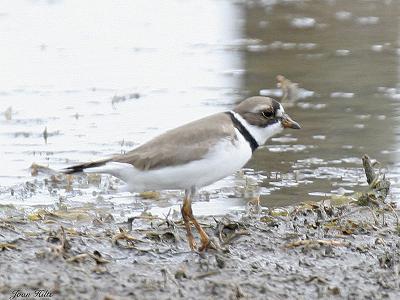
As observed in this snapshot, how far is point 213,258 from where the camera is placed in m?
6.30

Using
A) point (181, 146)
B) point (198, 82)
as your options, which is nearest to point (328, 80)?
point (198, 82)

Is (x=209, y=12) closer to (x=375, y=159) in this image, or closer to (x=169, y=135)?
(x=375, y=159)

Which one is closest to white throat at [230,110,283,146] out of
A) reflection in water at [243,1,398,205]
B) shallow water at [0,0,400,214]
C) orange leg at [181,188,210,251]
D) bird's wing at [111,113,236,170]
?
bird's wing at [111,113,236,170]

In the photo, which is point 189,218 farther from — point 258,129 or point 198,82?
Answer: point 198,82

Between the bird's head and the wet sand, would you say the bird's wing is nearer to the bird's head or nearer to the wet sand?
the bird's head

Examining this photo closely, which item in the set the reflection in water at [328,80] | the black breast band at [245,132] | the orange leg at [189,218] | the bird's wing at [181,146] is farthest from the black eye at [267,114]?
the reflection in water at [328,80]

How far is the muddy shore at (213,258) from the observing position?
575 centimetres

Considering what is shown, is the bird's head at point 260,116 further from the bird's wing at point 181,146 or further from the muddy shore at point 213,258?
the muddy shore at point 213,258

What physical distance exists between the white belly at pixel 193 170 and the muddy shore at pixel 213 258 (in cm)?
39

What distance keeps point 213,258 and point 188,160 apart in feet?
1.88

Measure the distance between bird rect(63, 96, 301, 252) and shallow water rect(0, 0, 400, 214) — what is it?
1.80 meters

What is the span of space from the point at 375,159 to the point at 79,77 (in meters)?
4.48

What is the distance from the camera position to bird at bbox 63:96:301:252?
632 centimetres

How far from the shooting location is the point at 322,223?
7211 mm
